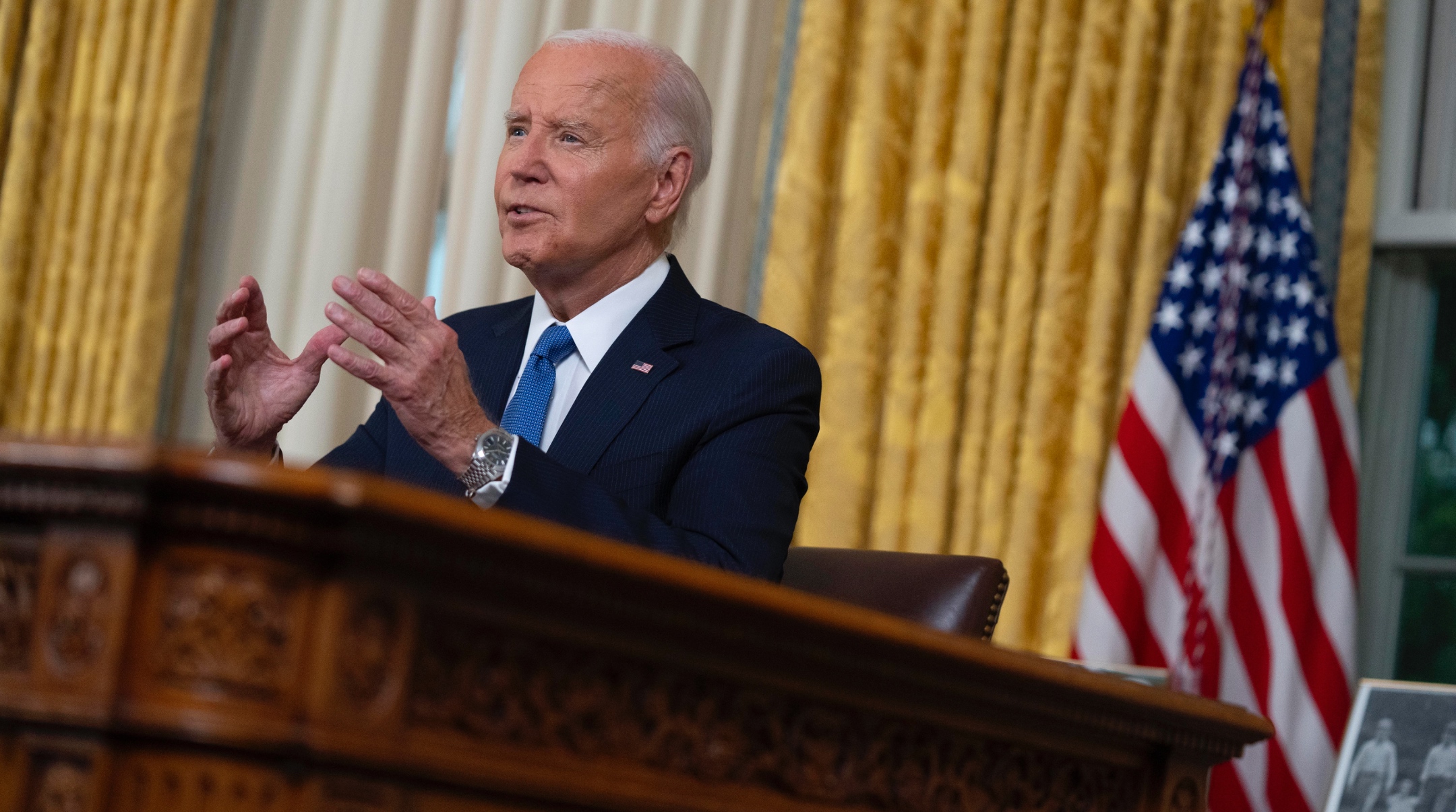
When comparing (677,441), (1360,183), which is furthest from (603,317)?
(1360,183)

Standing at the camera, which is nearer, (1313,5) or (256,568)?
(256,568)

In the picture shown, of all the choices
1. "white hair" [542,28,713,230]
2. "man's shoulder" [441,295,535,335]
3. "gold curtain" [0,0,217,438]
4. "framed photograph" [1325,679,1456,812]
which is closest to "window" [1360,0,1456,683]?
"framed photograph" [1325,679,1456,812]

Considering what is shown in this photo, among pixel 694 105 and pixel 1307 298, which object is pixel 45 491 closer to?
pixel 694 105

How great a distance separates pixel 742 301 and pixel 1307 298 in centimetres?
163

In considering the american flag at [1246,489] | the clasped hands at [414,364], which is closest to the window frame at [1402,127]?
the american flag at [1246,489]

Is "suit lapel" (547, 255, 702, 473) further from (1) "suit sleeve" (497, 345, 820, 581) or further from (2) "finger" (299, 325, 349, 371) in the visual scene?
(2) "finger" (299, 325, 349, 371)

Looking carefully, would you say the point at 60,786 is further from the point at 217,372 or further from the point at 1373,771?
the point at 1373,771

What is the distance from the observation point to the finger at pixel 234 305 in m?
2.02

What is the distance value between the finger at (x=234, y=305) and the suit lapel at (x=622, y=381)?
1.58 feet

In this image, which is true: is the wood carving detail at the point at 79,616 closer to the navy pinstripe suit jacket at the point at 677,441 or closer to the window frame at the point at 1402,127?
the navy pinstripe suit jacket at the point at 677,441

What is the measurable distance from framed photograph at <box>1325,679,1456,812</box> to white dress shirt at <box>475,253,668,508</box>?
1.78 metres

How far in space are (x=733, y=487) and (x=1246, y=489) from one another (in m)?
2.53

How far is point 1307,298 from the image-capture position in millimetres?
4172

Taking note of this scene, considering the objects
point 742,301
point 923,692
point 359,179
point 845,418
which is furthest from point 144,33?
point 923,692
